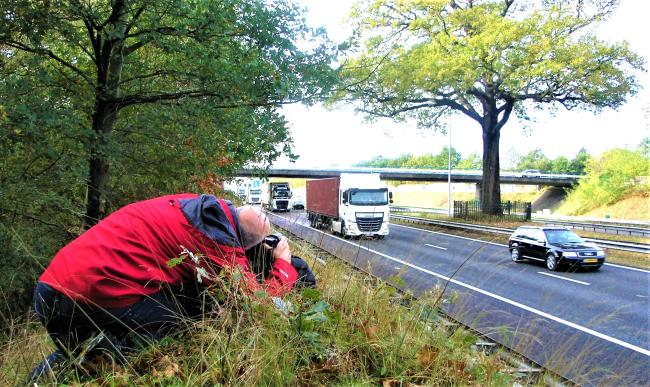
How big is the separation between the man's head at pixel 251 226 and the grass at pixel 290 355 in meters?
0.35

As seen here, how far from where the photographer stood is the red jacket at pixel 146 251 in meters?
2.42

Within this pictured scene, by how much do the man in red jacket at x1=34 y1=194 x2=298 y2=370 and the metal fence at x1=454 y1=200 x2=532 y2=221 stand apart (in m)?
33.3

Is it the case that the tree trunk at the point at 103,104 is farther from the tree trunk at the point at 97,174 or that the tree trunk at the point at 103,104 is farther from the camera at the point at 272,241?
the camera at the point at 272,241

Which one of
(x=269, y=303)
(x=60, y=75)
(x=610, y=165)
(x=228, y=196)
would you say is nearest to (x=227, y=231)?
(x=269, y=303)

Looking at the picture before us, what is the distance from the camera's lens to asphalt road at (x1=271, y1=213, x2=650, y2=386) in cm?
452

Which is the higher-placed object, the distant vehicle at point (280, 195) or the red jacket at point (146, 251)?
the red jacket at point (146, 251)

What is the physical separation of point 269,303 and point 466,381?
1112 millimetres

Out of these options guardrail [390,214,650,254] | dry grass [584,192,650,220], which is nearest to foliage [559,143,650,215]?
dry grass [584,192,650,220]

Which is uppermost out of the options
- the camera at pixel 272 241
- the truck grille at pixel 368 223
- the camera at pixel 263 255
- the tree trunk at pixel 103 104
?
the tree trunk at pixel 103 104

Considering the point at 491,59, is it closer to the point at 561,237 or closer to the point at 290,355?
the point at 561,237

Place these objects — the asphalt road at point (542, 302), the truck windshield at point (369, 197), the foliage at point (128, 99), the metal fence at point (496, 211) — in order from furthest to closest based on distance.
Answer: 1. the metal fence at point (496, 211)
2. the truck windshield at point (369, 197)
3. the foliage at point (128, 99)
4. the asphalt road at point (542, 302)

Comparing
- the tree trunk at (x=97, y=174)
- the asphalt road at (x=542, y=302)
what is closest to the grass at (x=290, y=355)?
the asphalt road at (x=542, y=302)

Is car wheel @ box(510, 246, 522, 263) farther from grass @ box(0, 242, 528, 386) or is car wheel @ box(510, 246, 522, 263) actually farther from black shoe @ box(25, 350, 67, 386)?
black shoe @ box(25, 350, 67, 386)

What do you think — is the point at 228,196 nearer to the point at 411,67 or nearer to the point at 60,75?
the point at 60,75
